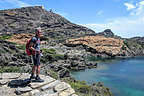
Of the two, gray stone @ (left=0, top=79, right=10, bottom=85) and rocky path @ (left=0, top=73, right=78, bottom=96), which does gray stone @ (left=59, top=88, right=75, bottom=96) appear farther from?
gray stone @ (left=0, top=79, right=10, bottom=85)

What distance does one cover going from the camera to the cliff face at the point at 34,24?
445ft

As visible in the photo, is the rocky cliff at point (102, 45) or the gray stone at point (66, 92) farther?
the rocky cliff at point (102, 45)

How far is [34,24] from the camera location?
154 meters

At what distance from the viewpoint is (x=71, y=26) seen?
15162cm

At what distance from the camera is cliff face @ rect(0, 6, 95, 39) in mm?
135738

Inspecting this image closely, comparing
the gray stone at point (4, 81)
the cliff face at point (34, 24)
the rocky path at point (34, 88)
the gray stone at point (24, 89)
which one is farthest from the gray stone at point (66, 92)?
the cliff face at point (34, 24)

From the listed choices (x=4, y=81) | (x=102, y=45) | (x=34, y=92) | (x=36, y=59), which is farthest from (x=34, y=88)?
(x=102, y=45)

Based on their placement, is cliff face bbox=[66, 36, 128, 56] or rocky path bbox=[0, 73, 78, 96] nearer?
rocky path bbox=[0, 73, 78, 96]

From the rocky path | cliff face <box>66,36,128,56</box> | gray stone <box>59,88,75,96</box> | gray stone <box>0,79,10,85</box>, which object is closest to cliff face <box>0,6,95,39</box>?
cliff face <box>66,36,128,56</box>

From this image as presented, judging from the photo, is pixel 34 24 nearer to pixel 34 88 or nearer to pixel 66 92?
pixel 34 88

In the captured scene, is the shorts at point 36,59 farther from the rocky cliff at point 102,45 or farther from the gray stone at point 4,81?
the rocky cliff at point 102,45

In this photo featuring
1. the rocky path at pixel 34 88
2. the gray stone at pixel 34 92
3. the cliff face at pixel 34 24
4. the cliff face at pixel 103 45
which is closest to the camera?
the gray stone at pixel 34 92

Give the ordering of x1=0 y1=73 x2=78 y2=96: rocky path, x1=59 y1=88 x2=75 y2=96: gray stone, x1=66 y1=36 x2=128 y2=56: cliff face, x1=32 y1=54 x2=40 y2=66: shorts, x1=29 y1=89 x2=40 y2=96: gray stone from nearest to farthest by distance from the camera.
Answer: x1=29 y1=89 x2=40 y2=96: gray stone, x1=0 y1=73 x2=78 y2=96: rocky path, x1=59 y1=88 x2=75 y2=96: gray stone, x1=32 y1=54 x2=40 y2=66: shorts, x1=66 y1=36 x2=128 y2=56: cliff face

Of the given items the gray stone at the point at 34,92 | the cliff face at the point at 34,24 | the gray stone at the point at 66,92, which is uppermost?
the cliff face at the point at 34,24
